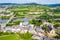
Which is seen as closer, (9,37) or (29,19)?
(9,37)

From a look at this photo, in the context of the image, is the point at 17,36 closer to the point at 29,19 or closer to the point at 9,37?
the point at 9,37

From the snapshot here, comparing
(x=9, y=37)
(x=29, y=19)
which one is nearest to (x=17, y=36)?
(x=9, y=37)

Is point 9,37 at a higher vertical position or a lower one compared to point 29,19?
lower

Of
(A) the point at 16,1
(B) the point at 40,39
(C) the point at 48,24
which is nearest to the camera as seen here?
(B) the point at 40,39

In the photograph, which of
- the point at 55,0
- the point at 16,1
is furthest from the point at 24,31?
the point at 55,0

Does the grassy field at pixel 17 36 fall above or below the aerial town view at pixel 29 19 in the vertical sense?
below

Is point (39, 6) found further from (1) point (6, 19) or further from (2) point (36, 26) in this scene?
(1) point (6, 19)

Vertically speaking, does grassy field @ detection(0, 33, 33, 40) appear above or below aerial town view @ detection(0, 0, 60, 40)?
below

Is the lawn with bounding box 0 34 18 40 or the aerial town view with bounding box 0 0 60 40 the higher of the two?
the aerial town view with bounding box 0 0 60 40
